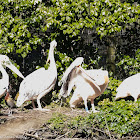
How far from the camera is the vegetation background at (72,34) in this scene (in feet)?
22.6

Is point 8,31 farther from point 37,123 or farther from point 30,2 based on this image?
point 37,123

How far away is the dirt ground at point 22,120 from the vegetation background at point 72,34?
2.86 feet

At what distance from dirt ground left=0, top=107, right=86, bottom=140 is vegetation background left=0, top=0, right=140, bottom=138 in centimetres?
87

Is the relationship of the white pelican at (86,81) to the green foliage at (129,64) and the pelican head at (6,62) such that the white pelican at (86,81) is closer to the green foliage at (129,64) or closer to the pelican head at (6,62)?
the pelican head at (6,62)

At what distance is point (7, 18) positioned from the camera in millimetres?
7105

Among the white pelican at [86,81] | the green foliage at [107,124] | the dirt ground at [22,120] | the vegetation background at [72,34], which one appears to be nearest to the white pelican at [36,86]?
the dirt ground at [22,120]

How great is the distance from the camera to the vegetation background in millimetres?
6895

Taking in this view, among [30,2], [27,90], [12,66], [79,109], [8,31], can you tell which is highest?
[30,2]

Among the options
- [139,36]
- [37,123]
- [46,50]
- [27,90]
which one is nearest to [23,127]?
[37,123]

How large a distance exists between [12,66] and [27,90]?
72 cm

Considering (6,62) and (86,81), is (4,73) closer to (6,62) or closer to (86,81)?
(6,62)

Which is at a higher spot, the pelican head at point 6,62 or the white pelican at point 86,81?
the pelican head at point 6,62

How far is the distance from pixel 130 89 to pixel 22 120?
6.76 ft

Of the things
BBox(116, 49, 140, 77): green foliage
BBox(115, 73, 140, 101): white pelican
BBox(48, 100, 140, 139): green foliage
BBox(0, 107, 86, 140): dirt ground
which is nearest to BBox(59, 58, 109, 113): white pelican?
BBox(0, 107, 86, 140): dirt ground
